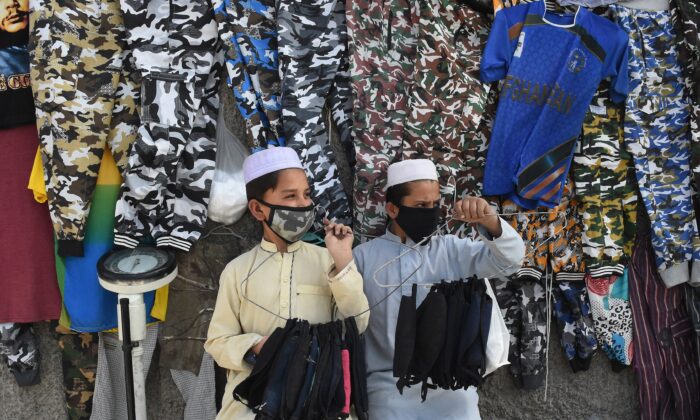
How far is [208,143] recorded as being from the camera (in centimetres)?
312

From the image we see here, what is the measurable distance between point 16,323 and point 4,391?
389 millimetres

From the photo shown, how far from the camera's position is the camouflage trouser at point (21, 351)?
3.11 meters

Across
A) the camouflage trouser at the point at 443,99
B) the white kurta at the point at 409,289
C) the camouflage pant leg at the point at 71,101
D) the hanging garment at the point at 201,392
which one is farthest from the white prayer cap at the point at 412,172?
the camouflage pant leg at the point at 71,101

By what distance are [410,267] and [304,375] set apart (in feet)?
2.39

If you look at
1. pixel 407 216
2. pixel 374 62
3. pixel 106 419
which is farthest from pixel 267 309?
pixel 374 62

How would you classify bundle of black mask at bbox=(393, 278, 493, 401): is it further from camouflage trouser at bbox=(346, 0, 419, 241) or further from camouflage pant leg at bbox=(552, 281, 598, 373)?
camouflage pant leg at bbox=(552, 281, 598, 373)

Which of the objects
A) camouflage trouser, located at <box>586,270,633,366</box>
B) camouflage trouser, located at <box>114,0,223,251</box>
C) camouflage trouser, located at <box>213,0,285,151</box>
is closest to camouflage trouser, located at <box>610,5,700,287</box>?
camouflage trouser, located at <box>586,270,633,366</box>

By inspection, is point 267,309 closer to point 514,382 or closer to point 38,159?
point 38,159

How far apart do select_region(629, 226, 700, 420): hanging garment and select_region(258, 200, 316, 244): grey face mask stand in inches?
76.4

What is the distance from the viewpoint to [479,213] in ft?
7.81

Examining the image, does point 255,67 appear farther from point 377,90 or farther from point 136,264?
point 136,264

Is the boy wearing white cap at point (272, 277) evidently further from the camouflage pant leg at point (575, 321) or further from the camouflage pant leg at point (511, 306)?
the camouflage pant leg at point (575, 321)

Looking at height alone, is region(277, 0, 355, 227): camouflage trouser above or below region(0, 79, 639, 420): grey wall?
above

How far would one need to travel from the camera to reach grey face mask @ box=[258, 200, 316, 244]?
8.38 ft
